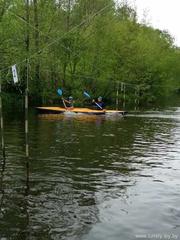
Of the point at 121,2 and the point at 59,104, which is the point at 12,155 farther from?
the point at 121,2

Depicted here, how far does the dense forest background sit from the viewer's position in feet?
135

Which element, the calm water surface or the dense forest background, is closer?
the calm water surface

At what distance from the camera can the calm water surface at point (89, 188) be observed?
395 inches

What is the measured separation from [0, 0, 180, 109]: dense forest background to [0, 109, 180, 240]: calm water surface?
1339 cm

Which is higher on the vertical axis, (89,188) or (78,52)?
(78,52)

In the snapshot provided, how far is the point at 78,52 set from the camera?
51.3 meters

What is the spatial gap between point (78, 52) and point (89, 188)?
1552 inches

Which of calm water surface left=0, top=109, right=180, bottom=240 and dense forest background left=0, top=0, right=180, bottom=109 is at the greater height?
dense forest background left=0, top=0, right=180, bottom=109

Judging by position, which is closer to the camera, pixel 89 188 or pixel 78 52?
pixel 89 188

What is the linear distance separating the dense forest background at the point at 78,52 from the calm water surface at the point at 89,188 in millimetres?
13386

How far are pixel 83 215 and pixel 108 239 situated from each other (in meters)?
1.48

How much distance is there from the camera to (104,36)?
180 ft

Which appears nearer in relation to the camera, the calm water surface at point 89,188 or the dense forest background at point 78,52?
the calm water surface at point 89,188

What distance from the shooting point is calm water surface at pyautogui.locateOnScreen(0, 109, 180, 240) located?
10031 millimetres
